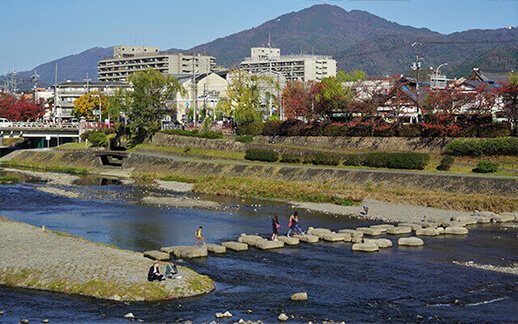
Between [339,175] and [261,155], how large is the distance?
55.8ft

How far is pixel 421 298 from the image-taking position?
27312 mm

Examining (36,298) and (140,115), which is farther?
(140,115)

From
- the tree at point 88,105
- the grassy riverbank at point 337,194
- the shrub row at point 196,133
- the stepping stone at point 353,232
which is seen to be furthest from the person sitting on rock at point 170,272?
the tree at point 88,105

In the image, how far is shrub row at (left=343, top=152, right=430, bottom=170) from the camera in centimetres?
6562

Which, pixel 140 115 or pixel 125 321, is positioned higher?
pixel 140 115

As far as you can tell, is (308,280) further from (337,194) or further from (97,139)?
(97,139)

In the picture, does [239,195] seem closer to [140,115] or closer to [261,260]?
[261,260]

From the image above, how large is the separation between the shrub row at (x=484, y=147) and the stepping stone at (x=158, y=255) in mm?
45225

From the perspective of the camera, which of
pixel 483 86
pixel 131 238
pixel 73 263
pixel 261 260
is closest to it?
pixel 73 263

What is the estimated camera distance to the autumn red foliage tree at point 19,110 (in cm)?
14362

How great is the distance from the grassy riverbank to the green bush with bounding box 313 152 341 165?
27.0 ft

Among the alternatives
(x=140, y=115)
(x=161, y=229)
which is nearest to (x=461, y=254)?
Result: (x=161, y=229)

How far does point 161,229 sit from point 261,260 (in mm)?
12992

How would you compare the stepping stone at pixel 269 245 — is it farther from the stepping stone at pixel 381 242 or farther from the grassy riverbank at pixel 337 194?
the grassy riverbank at pixel 337 194
